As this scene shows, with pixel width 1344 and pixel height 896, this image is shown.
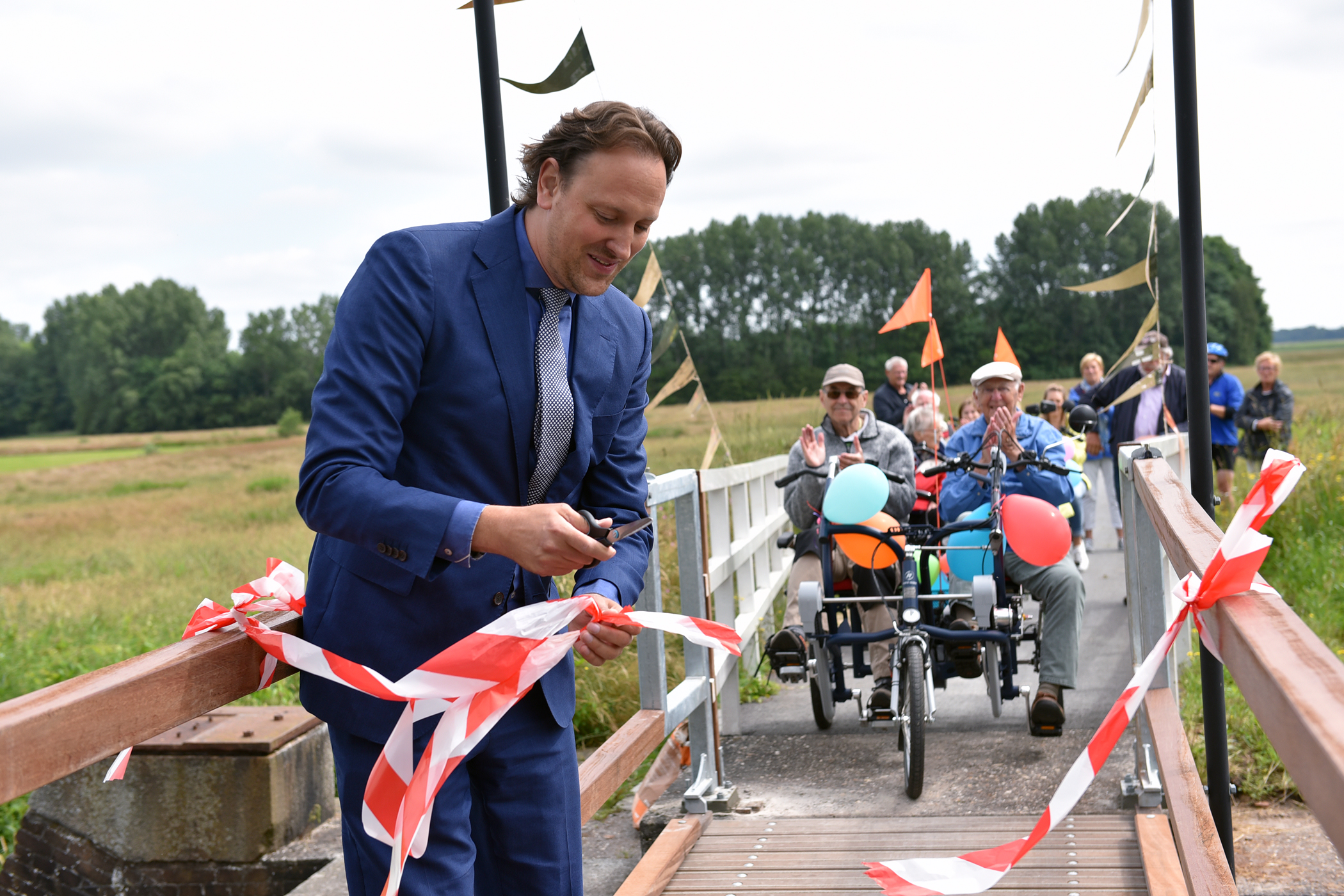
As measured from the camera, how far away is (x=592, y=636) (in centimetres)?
198

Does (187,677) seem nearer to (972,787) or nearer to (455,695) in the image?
(455,695)

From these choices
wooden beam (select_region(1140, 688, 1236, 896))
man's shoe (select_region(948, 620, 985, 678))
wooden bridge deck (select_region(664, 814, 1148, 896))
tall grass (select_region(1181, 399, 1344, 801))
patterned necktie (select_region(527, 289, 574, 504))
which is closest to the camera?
patterned necktie (select_region(527, 289, 574, 504))

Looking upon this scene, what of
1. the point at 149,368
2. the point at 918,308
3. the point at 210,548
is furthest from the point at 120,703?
the point at 149,368

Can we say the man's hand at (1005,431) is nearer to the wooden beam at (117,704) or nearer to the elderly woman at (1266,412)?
the wooden beam at (117,704)

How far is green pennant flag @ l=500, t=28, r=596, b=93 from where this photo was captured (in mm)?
3385

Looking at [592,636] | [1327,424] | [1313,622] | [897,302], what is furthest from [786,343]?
[592,636]

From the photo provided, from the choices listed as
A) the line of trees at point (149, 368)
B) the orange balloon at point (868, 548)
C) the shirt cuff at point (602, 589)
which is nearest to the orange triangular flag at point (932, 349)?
the orange balloon at point (868, 548)

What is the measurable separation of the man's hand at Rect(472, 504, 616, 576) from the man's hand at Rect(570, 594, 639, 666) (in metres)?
0.27

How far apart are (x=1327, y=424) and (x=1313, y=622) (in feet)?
25.1

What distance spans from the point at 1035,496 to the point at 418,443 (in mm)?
3914

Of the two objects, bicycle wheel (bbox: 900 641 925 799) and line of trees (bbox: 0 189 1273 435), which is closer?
bicycle wheel (bbox: 900 641 925 799)

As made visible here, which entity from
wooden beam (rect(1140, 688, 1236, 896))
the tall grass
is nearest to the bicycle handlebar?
the tall grass

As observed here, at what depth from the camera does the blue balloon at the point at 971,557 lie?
196 inches

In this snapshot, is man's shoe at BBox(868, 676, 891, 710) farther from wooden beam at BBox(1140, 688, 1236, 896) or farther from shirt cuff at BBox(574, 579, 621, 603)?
shirt cuff at BBox(574, 579, 621, 603)
